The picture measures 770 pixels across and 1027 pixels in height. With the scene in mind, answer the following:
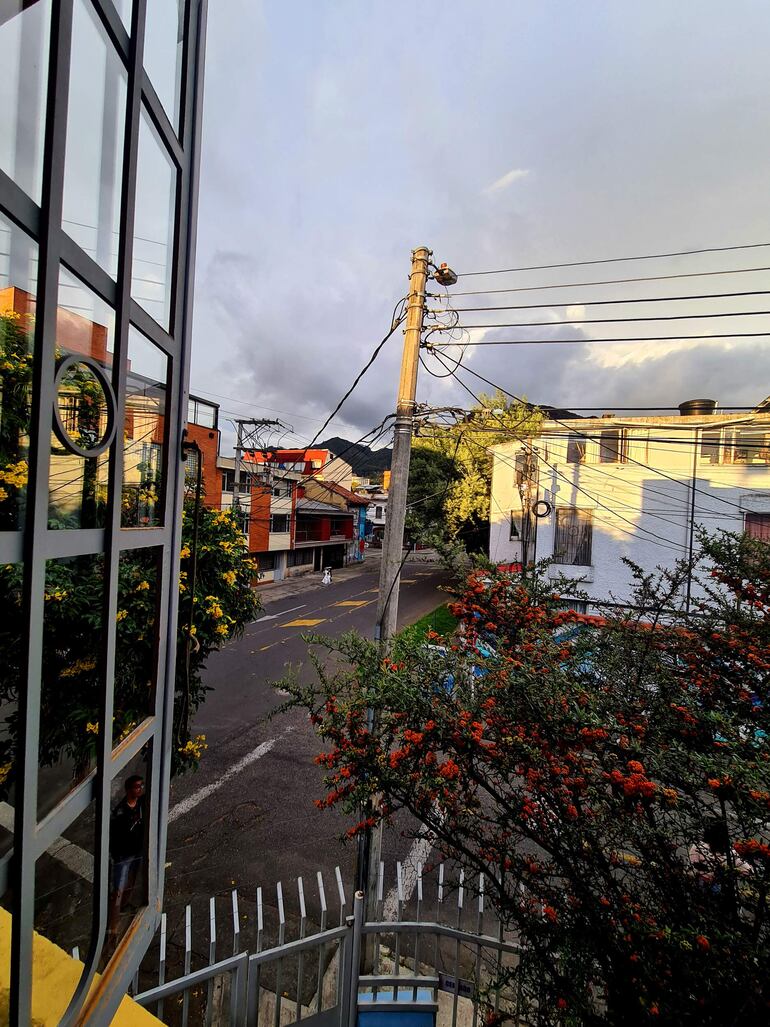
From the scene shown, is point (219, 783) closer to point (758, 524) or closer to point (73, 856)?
point (73, 856)

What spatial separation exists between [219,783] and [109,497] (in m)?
7.75

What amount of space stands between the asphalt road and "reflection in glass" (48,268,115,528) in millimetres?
3937

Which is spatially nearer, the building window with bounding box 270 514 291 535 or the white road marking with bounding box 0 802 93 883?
the white road marking with bounding box 0 802 93 883

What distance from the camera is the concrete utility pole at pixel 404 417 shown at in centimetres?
511

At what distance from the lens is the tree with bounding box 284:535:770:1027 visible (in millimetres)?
2221

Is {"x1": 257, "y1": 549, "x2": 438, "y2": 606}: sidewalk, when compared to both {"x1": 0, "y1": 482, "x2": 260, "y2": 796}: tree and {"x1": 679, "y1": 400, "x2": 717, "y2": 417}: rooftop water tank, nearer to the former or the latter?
{"x1": 679, "y1": 400, "x2": 717, "y2": 417}: rooftop water tank

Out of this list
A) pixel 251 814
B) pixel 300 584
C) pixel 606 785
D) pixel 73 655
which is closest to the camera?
pixel 73 655

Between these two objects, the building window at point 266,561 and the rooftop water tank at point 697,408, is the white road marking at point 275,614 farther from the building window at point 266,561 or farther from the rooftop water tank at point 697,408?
the rooftop water tank at point 697,408

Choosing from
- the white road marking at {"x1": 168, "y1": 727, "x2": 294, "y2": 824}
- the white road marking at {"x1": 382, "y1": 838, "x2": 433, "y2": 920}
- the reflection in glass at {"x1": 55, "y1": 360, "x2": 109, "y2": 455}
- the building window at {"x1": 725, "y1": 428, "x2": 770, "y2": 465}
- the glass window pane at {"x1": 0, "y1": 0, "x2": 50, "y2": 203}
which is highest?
the building window at {"x1": 725, "y1": 428, "x2": 770, "y2": 465}

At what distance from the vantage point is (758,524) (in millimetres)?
11289

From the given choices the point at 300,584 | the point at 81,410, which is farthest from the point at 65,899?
the point at 300,584

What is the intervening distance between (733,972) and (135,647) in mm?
3948

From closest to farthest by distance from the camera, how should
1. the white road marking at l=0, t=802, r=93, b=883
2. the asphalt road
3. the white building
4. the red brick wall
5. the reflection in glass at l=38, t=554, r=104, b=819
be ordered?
the white road marking at l=0, t=802, r=93, b=883 → the reflection in glass at l=38, t=554, r=104, b=819 → the asphalt road → the white building → the red brick wall

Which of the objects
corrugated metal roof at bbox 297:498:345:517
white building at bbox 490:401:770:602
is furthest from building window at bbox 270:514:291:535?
white building at bbox 490:401:770:602
